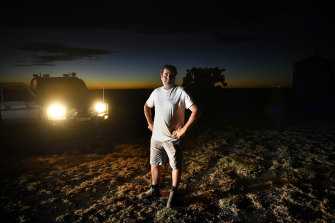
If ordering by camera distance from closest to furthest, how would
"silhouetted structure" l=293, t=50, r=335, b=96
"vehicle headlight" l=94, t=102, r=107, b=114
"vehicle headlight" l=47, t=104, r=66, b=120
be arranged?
1. "vehicle headlight" l=47, t=104, r=66, b=120
2. "vehicle headlight" l=94, t=102, r=107, b=114
3. "silhouetted structure" l=293, t=50, r=335, b=96

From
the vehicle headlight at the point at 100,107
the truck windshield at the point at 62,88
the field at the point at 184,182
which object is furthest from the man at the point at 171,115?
the truck windshield at the point at 62,88

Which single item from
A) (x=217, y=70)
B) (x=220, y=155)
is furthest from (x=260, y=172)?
(x=217, y=70)

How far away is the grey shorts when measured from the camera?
9.00ft

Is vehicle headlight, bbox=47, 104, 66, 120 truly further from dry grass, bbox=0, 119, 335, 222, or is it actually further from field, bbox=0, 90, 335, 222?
dry grass, bbox=0, 119, 335, 222

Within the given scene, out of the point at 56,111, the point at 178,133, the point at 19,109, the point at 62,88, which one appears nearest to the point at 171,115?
the point at 178,133

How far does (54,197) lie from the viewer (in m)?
3.35

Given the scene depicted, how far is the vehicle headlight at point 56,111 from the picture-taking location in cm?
619

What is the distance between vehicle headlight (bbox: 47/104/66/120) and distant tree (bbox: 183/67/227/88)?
16650 millimetres

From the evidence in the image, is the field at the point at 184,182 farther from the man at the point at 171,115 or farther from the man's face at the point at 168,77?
the man's face at the point at 168,77

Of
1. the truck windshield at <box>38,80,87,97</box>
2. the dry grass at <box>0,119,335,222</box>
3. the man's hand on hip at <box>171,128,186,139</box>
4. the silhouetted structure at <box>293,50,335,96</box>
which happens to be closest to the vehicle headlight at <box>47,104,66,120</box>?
the dry grass at <box>0,119,335,222</box>

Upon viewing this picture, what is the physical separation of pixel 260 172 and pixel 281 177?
38cm

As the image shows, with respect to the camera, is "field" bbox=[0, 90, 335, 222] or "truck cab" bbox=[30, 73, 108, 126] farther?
"truck cab" bbox=[30, 73, 108, 126]

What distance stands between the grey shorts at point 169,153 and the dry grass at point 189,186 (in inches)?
25.2

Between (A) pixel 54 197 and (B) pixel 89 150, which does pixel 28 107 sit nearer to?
(B) pixel 89 150
